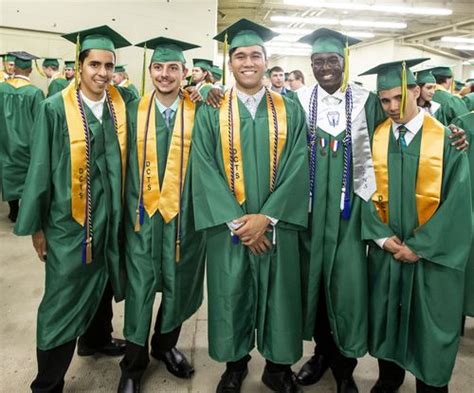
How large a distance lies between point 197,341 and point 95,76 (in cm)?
182

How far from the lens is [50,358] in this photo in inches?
76.0

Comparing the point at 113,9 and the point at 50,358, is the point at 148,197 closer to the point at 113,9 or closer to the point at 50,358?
the point at 50,358

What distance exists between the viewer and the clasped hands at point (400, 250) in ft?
6.05

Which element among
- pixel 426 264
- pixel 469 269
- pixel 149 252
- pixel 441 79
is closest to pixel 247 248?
pixel 149 252

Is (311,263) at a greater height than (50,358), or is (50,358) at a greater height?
(311,263)

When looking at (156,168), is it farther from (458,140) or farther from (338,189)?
(458,140)

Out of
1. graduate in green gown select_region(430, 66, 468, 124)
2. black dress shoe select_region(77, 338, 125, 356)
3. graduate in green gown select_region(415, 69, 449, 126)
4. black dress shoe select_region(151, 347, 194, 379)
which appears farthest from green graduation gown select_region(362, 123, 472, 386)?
graduate in green gown select_region(430, 66, 468, 124)

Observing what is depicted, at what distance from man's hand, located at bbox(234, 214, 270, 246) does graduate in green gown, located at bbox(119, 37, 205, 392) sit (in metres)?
0.34

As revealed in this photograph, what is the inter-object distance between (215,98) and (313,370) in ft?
5.37

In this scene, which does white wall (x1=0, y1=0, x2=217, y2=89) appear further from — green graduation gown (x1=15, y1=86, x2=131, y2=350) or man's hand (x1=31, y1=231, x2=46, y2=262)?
man's hand (x1=31, y1=231, x2=46, y2=262)

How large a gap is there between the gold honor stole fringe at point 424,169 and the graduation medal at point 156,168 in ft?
3.09

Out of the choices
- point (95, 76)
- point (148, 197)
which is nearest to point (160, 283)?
point (148, 197)

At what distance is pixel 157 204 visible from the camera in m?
2.01

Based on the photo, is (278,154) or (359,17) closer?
(278,154)
